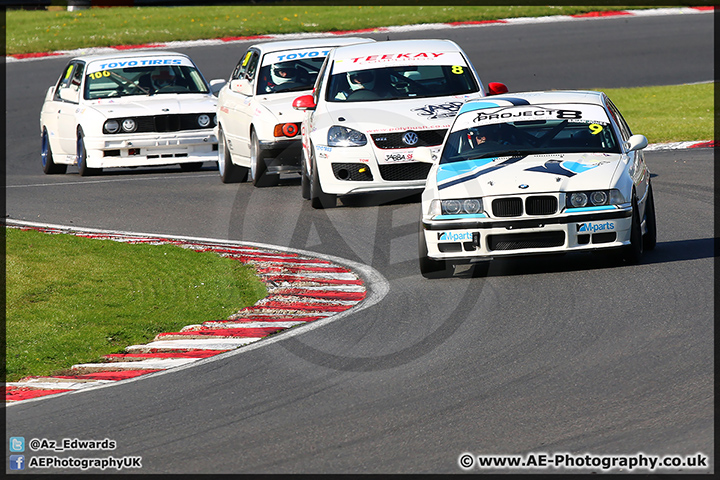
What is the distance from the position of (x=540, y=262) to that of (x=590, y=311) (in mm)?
1906

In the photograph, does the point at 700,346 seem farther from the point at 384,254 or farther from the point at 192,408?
the point at 384,254

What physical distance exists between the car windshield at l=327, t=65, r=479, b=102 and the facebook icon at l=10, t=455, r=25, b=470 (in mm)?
8508

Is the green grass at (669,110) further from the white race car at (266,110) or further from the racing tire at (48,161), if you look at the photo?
the racing tire at (48,161)

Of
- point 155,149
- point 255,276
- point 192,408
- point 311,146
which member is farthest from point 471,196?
point 155,149

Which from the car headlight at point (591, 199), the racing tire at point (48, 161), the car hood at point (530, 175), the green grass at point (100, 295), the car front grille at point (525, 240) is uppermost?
the car hood at point (530, 175)

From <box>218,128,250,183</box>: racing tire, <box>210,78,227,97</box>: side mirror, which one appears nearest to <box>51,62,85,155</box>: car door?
<box>210,78,227,97</box>: side mirror

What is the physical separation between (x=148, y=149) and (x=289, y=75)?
268 centimetres

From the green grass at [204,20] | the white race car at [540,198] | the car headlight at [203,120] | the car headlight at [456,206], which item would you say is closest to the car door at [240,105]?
the car headlight at [203,120]

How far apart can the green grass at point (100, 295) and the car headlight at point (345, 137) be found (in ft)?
7.80

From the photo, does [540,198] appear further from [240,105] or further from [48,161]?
[48,161]

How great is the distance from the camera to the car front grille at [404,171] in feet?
41.0

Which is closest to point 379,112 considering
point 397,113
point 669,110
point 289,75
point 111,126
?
point 397,113

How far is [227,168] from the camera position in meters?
16.1

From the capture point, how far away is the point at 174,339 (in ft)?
25.9
